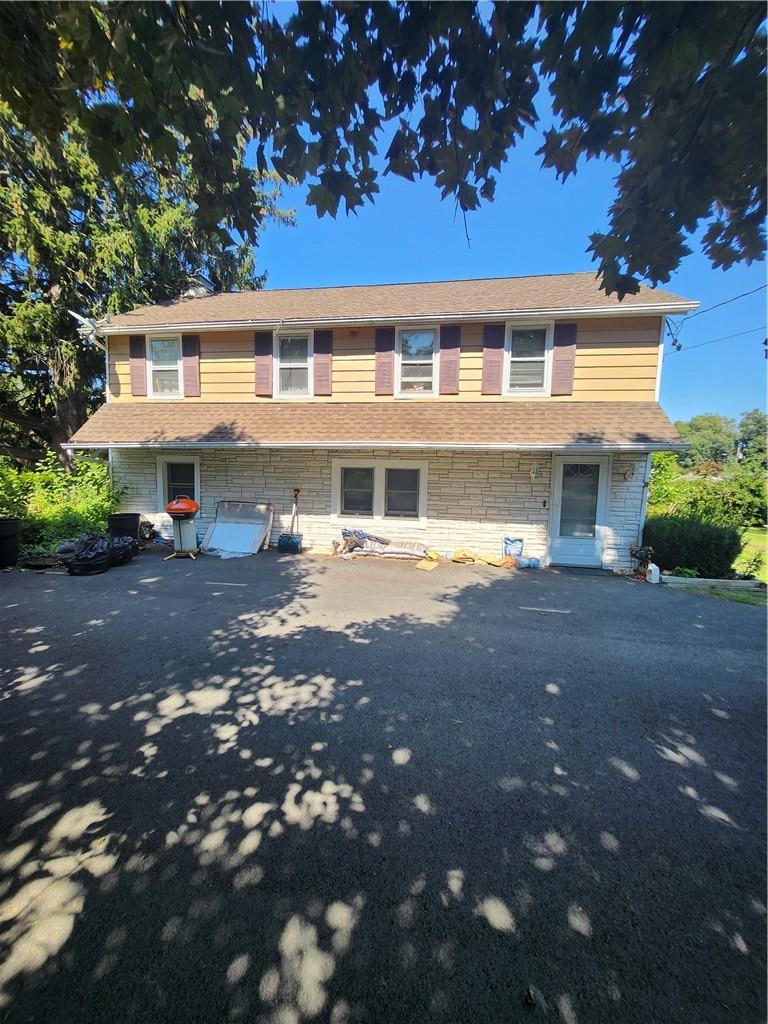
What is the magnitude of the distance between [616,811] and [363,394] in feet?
28.7

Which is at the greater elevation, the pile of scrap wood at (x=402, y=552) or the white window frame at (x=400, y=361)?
the white window frame at (x=400, y=361)

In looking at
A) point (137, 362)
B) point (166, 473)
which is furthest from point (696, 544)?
point (137, 362)

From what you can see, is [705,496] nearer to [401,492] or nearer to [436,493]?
[436,493]

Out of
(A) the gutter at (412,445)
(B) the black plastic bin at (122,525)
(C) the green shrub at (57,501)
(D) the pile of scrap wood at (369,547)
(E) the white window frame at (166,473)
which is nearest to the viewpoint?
(A) the gutter at (412,445)

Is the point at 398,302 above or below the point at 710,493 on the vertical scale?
above

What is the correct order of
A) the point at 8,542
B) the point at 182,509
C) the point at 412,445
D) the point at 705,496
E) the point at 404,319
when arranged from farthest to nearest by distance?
the point at 705,496 < the point at 404,319 < the point at 182,509 < the point at 412,445 < the point at 8,542

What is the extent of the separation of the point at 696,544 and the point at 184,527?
1033 cm

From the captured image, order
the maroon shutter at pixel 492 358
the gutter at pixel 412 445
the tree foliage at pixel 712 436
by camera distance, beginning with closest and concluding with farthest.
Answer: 1. the gutter at pixel 412 445
2. the maroon shutter at pixel 492 358
3. the tree foliage at pixel 712 436

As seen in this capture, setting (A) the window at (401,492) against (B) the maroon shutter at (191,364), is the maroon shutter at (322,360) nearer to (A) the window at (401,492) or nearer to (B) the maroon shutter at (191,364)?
(A) the window at (401,492)

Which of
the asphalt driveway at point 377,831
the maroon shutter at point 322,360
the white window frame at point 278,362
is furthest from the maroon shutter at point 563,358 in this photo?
the asphalt driveway at point 377,831

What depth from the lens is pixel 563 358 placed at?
8.84 meters

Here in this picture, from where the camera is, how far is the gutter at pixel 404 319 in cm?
834

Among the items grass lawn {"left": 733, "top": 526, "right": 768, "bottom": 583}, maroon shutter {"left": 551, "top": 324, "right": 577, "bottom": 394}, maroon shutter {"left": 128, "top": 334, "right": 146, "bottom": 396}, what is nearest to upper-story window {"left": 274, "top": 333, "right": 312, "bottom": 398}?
maroon shutter {"left": 128, "top": 334, "right": 146, "bottom": 396}

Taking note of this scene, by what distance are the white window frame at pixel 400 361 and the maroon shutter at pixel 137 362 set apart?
6320mm
